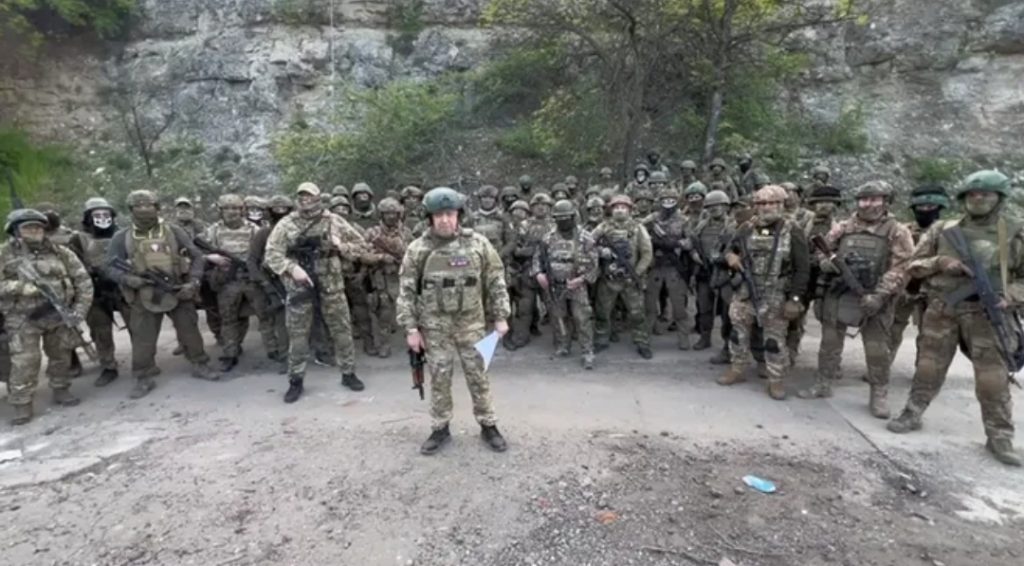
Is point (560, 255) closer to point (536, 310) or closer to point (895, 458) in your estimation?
point (536, 310)

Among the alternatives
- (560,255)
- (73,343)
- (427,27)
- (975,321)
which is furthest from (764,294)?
(427,27)

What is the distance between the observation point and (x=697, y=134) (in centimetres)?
1602

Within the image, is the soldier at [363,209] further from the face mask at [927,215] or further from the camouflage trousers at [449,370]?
the face mask at [927,215]

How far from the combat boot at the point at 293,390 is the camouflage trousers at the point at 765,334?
4.69m

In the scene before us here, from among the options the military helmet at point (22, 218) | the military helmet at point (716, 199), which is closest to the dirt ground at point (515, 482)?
the military helmet at point (22, 218)

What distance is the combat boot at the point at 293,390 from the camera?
626 centimetres

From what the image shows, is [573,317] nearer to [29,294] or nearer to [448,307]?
[448,307]

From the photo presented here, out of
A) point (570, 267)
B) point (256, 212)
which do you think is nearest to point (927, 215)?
point (570, 267)

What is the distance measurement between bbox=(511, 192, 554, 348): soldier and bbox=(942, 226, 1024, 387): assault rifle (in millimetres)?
4444

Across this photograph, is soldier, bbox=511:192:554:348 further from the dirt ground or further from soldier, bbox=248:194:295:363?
soldier, bbox=248:194:295:363

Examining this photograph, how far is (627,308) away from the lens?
7.73 metres

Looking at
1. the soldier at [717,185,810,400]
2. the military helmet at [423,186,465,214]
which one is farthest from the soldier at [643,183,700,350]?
the military helmet at [423,186,465,214]

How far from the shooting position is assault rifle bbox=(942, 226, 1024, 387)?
4637 mm

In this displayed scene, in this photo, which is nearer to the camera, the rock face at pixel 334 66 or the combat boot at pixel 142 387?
the combat boot at pixel 142 387
